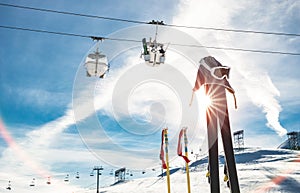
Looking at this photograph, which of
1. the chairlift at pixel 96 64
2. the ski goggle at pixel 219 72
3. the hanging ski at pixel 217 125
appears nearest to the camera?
the hanging ski at pixel 217 125

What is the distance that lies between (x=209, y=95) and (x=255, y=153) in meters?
60.2

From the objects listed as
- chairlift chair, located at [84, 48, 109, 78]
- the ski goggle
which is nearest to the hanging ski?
the ski goggle

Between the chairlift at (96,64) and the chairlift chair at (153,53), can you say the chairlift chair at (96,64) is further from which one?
the chairlift chair at (153,53)

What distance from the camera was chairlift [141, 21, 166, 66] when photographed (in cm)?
868

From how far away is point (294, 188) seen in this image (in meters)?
20.2

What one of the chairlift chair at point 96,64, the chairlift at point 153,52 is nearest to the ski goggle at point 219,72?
the chairlift at point 153,52

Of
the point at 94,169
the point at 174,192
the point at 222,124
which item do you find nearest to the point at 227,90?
the point at 222,124

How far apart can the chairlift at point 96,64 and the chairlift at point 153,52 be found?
1154 mm

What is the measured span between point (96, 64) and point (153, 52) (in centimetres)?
167

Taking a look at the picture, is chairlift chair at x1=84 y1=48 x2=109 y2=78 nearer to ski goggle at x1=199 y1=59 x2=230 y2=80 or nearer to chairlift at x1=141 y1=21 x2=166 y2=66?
chairlift at x1=141 y1=21 x2=166 y2=66

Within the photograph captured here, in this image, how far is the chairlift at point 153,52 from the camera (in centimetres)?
868

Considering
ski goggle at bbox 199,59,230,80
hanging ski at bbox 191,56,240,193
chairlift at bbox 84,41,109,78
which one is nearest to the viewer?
hanging ski at bbox 191,56,240,193

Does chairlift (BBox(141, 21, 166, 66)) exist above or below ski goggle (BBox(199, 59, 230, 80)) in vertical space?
above

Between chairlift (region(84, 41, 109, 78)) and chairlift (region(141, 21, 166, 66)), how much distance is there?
3.79 feet
